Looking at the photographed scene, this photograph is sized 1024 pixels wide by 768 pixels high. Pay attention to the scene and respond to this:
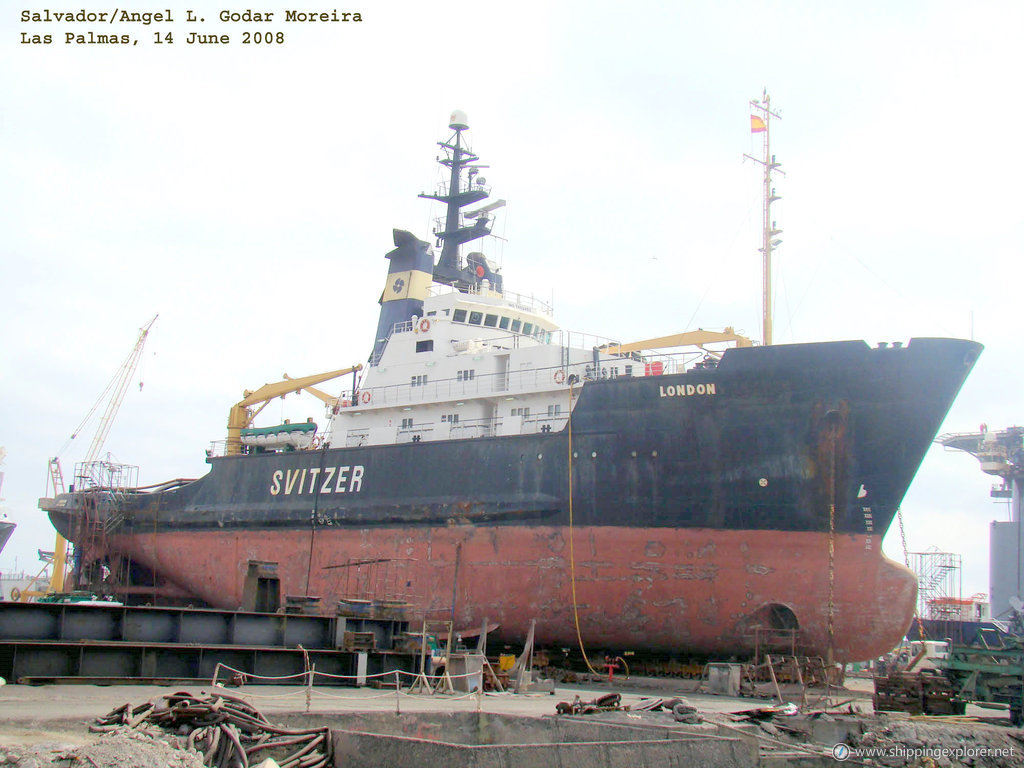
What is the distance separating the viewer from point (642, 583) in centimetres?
1681

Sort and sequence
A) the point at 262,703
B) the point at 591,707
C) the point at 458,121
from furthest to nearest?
1. the point at 458,121
2. the point at 591,707
3. the point at 262,703

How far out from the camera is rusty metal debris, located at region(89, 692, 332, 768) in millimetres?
7352

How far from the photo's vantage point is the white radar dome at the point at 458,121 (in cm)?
2603

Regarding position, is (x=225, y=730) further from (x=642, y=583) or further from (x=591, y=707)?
(x=642, y=583)

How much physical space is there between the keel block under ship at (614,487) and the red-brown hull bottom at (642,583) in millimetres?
36

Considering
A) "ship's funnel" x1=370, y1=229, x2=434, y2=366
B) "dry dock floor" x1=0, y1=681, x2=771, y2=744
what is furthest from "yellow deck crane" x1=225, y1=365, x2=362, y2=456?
"dry dock floor" x1=0, y1=681, x2=771, y2=744

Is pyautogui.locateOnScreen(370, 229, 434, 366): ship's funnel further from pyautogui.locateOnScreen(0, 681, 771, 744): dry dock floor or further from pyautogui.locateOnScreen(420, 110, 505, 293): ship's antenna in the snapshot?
pyautogui.locateOnScreen(0, 681, 771, 744): dry dock floor

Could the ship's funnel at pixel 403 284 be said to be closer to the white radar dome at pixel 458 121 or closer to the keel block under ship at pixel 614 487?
the keel block under ship at pixel 614 487

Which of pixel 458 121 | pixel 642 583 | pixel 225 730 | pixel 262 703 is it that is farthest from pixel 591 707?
pixel 458 121

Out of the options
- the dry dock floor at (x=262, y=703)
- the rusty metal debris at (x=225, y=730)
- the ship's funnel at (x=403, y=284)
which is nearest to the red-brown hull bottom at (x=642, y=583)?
the dry dock floor at (x=262, y=703)

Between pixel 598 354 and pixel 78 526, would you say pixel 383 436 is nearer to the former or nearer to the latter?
pixel 598 354

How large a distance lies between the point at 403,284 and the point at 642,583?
11.3 meters

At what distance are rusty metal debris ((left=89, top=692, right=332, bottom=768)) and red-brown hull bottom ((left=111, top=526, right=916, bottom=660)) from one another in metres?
9.49

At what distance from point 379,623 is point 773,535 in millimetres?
6983
